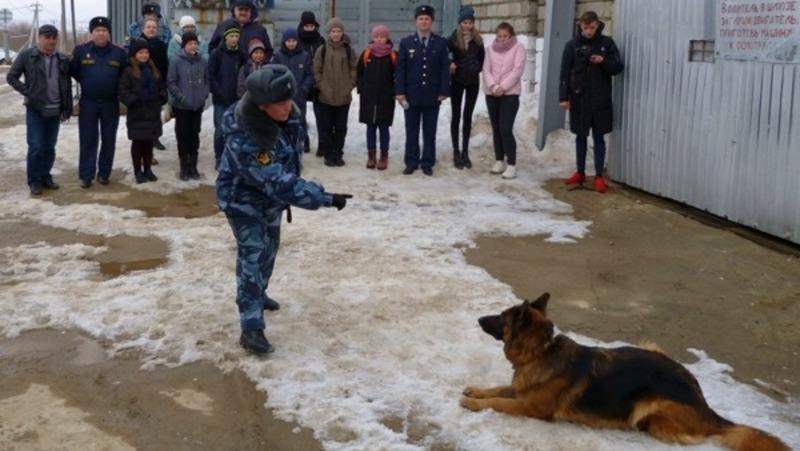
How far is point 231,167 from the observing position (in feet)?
15.2

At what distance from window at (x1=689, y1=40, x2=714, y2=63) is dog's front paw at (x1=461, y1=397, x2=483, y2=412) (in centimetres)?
534

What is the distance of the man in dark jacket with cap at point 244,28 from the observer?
1023 centimetres

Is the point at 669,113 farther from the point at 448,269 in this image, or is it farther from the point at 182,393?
the point at 182,393

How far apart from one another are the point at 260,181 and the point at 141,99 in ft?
18.3

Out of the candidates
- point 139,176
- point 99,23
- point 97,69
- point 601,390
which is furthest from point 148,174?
point 601,390

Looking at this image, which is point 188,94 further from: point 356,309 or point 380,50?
point 356,309

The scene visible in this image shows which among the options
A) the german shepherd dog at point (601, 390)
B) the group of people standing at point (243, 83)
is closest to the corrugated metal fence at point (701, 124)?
the group of people standing at point (243, 83)

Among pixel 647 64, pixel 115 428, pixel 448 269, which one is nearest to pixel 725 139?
pixel 647 64

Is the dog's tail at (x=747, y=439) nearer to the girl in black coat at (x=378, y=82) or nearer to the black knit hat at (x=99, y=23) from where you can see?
the girl in black coat at (x=378, y=82)

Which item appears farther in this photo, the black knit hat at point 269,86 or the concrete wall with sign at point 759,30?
the concrete wall with sign at point 759,30

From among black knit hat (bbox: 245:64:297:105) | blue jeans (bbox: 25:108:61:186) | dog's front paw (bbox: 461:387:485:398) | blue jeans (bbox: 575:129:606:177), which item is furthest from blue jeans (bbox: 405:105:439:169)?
dog's front paw (bbox: 461:387:485:398)

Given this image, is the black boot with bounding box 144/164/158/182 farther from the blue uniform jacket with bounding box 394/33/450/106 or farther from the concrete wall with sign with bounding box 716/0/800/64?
the concrete wall with sign with bounding box 716/0/800/64

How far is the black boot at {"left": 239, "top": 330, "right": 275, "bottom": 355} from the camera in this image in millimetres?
4879

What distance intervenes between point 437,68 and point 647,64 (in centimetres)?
240
